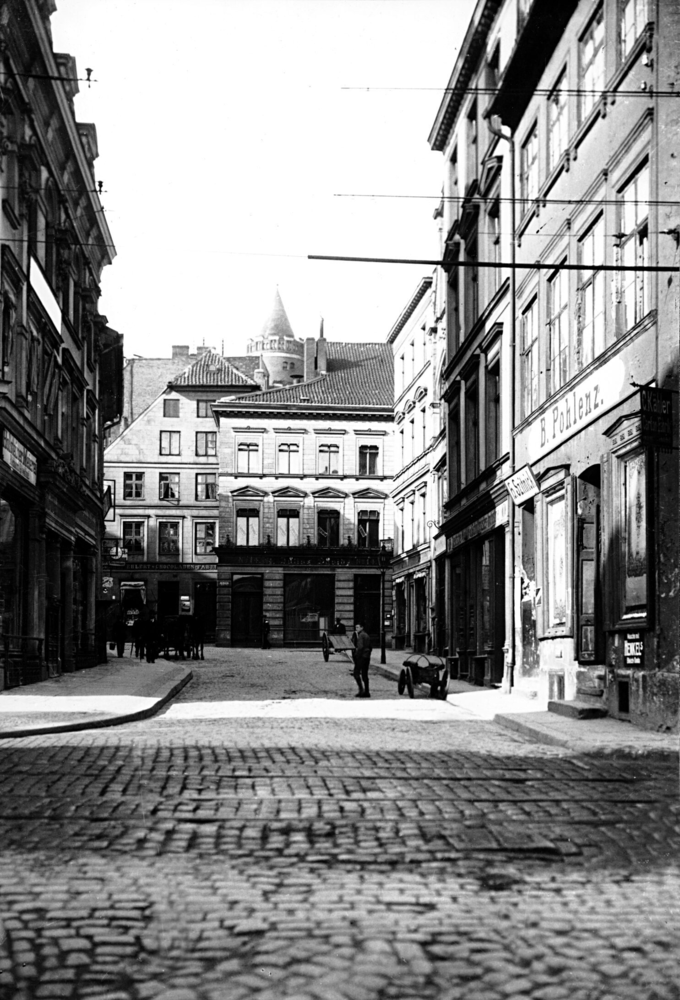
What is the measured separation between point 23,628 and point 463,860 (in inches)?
793

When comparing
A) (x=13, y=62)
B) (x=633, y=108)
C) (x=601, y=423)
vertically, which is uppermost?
(x=13, y=62)

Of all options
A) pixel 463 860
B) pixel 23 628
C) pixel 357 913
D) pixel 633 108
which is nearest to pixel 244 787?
pixel 463 860

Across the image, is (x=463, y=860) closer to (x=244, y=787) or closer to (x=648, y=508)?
(x=244, y=787)

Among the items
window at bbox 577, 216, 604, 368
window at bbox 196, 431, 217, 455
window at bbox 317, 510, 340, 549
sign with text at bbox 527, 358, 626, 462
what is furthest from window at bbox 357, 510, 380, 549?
window at bbox 577, 216, 604, 368

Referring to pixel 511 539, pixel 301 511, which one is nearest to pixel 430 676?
pixel 511 539

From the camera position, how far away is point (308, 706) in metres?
21.8

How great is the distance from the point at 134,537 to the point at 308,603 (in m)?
11.1

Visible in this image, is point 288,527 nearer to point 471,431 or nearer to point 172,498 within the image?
point 172,498

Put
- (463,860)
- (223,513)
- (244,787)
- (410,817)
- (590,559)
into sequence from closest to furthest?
1. (463,860)
2. (410,817)
3. (244,787)
4. (590,559)
5. (223,513)

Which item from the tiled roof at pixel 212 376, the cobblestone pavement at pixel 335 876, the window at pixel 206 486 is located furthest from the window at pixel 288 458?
the cobblestone pavement at pixel 335 876

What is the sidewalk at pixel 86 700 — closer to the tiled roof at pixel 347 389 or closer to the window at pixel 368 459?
the window at pixel 368 459

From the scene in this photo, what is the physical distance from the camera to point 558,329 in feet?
72.8

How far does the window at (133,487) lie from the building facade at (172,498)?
0.06m

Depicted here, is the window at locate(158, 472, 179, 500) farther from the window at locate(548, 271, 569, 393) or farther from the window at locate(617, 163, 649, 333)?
the window at locate(617, 163, 649, 333)
